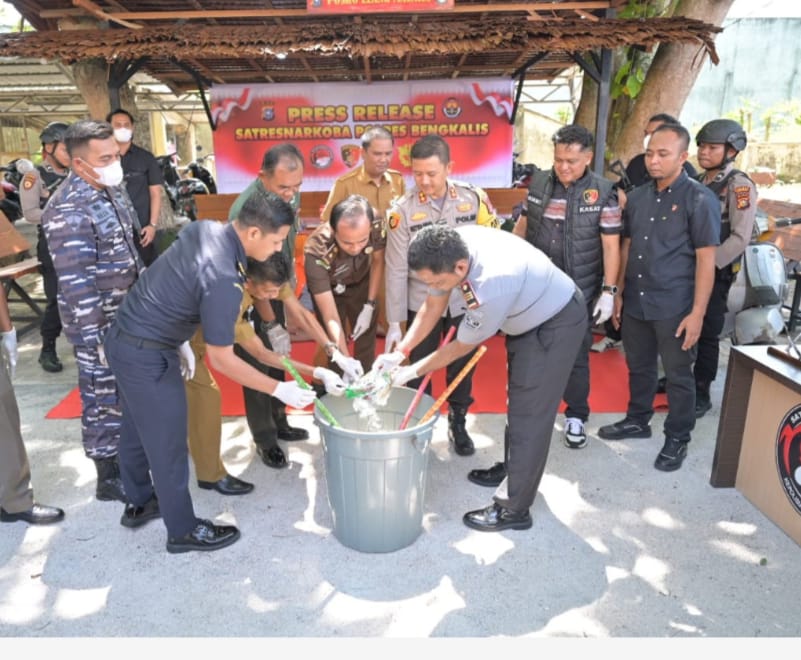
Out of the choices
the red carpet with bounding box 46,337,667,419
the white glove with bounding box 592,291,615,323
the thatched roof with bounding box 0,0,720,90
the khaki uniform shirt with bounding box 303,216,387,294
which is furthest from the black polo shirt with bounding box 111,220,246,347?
the thatched roof with bounding box 0,0,720,90

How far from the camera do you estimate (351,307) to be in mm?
3490

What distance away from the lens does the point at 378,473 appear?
2.29 m

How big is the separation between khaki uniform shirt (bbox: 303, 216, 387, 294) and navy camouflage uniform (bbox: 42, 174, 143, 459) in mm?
832

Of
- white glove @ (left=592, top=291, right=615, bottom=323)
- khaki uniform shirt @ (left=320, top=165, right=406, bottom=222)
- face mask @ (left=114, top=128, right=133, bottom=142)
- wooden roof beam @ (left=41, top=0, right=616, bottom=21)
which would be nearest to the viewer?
white glove @ (left=592, top=291, right=615, bottom=323)

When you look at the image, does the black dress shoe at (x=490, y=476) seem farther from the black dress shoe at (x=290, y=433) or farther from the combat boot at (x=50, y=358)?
the combat boot at (x=50, y=358)

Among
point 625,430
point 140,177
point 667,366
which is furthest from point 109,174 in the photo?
point 625,430

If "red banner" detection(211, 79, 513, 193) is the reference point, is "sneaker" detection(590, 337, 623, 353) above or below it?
below

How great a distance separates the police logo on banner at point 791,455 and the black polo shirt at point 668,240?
746 mm

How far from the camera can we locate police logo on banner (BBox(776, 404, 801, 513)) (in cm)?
253

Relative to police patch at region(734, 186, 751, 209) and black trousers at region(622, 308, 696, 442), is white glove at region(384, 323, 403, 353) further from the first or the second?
police patch at region(734, 186, 751, 209)

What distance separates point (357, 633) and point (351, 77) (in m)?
7.00

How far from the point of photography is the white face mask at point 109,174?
102 inches

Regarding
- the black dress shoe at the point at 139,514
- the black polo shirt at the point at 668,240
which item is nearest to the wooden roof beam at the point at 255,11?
the black polo shirt at the point at 668,240

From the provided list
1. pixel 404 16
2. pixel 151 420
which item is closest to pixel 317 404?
pixel 151 420
